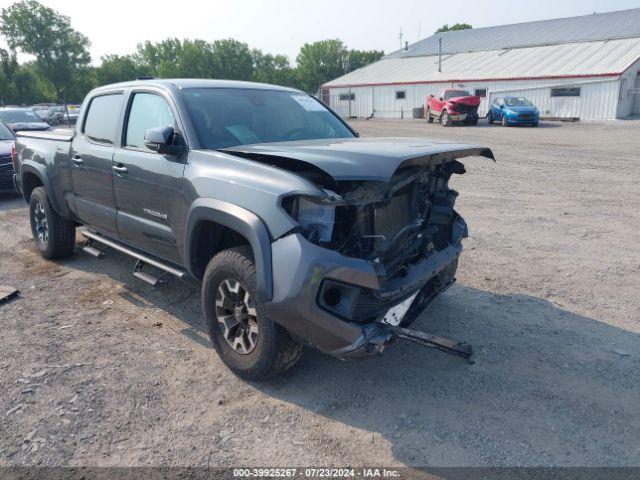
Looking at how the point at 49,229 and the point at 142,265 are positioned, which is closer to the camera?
the point at 142,265

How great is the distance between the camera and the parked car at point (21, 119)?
15.3 m

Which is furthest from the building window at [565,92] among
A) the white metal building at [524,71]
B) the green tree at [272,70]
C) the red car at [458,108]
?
the green tree at [272,70]

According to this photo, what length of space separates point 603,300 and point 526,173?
7250 mm

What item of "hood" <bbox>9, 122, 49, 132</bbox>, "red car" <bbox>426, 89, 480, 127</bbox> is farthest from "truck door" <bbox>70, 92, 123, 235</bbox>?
"red car" <bbox>426, 89, 480, 127</bbox>

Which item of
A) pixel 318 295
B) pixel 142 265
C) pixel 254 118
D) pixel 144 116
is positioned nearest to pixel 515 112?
pixel 254 118

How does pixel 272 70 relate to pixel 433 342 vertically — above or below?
above

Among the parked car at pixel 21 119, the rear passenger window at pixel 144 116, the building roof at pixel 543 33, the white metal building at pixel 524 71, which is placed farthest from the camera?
the building roof at pixel 543 33

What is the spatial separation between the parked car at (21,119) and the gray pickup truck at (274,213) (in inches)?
472

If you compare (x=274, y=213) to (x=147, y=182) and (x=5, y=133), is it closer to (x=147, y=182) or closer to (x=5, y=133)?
(x=147, y=182)

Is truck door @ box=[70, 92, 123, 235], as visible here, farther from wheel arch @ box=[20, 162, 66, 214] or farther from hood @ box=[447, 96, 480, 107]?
hood @ box=[447, 96, 480, 107]

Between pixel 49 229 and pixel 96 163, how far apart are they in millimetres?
1694

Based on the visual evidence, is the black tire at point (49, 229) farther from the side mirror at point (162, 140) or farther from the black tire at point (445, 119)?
the black tire at point (445, 119)

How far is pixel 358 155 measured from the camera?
3193mm

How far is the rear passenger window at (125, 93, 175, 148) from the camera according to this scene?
4.34m
